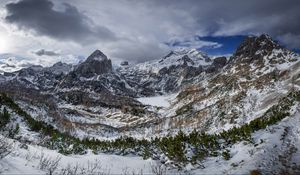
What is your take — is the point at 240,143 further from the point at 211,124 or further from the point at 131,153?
the point at 211,124

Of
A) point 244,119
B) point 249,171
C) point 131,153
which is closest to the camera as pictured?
point 249,171

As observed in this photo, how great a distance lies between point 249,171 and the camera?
15242mm

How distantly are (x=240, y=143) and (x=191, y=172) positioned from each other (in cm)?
499

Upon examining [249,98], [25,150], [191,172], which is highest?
[249,98]

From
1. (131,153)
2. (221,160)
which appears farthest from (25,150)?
(221,160)

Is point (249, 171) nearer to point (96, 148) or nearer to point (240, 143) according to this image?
point (240, 143)

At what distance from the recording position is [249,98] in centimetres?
15938

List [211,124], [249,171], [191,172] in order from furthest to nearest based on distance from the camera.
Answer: [211,124]
[191,172]
[249,171]

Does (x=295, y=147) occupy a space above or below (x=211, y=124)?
below

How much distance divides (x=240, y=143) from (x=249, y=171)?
5054 millimetres

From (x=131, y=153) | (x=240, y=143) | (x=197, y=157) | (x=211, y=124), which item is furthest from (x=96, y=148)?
(x=211, y=124)

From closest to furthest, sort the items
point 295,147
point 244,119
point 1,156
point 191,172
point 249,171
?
point 1,156, point 249,171, point 191,172, point 295,147, point 244,119

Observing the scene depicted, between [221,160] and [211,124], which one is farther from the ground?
[211,124]

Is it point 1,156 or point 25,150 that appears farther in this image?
point 25,150
